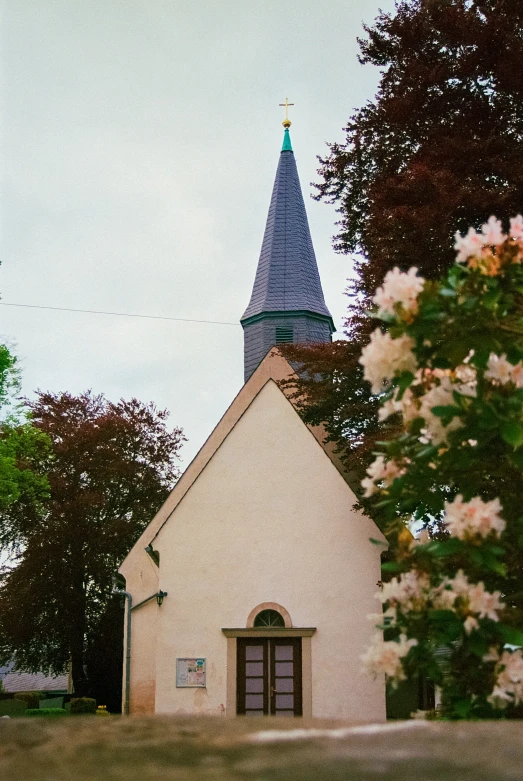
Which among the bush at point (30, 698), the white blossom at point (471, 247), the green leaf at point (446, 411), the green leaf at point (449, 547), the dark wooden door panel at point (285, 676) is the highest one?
the white blossom at point (471, 247)

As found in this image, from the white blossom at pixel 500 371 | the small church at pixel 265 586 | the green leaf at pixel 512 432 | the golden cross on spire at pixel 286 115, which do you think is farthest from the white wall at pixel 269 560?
the golden cross on spire at pixel 286 115

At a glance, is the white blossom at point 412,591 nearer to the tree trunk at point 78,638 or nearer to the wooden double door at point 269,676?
the wooden double door at point 269,676

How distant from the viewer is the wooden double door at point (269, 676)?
56.3ft

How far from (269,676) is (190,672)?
1.63m

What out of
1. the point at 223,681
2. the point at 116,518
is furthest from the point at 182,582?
the point at 116,518

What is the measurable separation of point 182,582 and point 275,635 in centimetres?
231

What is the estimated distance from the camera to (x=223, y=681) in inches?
685

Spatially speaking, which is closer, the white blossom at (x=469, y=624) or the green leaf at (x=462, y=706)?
the white blossom at (x=469, y=624)

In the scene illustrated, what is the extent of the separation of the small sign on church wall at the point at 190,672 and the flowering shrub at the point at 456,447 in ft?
48.0

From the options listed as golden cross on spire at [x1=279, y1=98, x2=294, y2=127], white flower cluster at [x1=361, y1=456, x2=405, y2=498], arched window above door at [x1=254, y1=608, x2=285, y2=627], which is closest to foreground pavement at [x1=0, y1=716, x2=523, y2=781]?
white flower cluster at [x1=361, y1=456, x2=405, y2=498]

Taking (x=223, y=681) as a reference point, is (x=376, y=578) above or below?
above

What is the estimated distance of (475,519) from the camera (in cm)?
325

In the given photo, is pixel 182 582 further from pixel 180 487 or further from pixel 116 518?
pixel 116 518

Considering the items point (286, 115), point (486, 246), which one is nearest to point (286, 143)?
point (286, 115)
